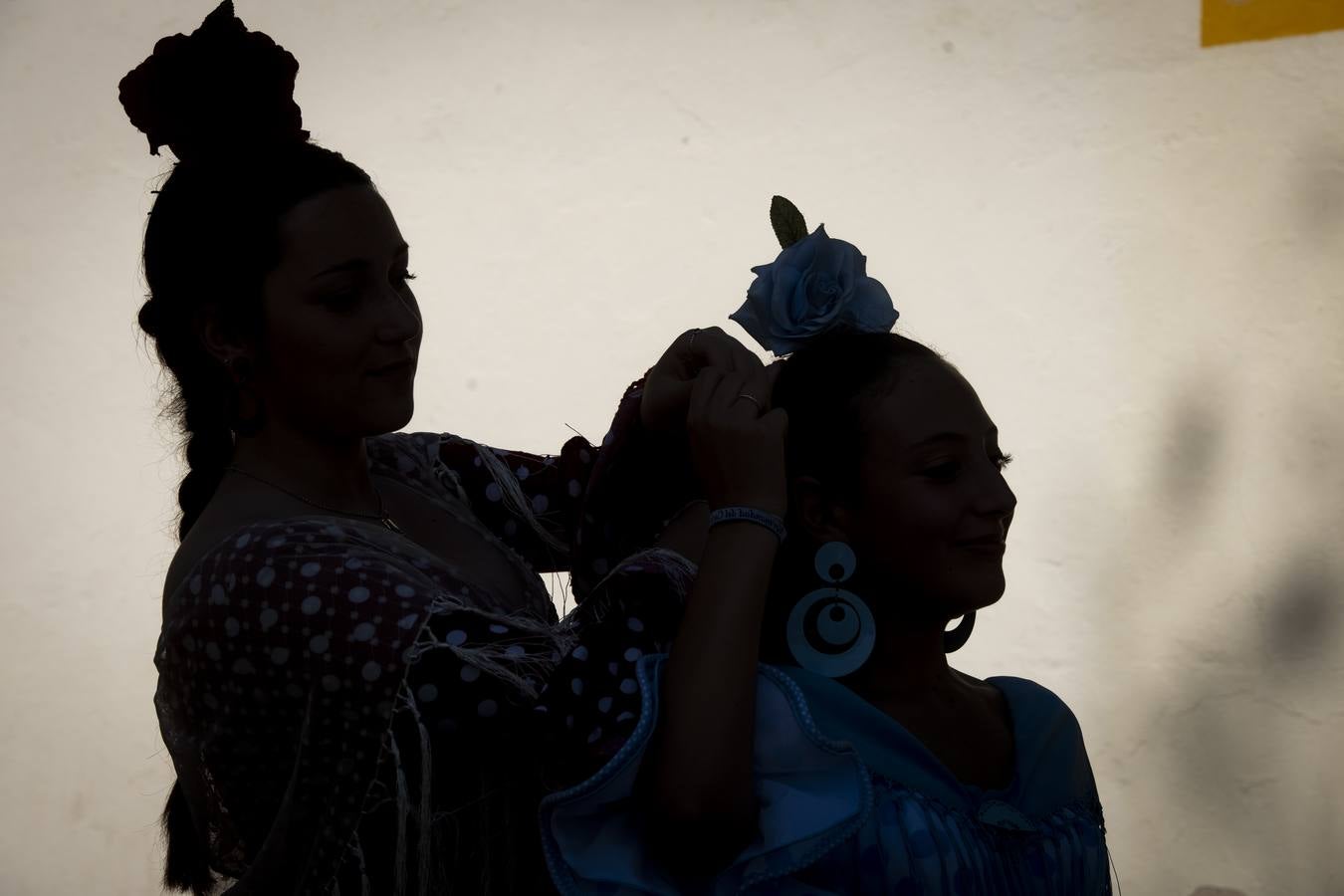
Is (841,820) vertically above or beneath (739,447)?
beneath

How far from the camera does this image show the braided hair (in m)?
1.77

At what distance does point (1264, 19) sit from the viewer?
2926 mm

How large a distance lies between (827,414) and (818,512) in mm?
118

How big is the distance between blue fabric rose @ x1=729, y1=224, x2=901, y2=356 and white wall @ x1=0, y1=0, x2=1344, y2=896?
1.45m

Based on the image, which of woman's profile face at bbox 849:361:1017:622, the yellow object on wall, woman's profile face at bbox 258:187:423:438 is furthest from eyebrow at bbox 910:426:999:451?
the yellow object on wall

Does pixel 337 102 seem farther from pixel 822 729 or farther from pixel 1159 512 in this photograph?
pixel 822 729

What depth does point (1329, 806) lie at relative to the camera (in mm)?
2934

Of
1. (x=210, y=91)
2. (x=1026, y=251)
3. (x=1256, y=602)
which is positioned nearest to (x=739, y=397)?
(x=210, y=91)

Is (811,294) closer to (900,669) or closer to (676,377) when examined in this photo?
(676,377)

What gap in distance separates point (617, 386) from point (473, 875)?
6.29ft

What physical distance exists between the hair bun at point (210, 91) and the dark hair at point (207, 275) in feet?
0.10

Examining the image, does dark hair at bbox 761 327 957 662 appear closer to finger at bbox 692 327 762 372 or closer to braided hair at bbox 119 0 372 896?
finger at bbox 692 327 762 372

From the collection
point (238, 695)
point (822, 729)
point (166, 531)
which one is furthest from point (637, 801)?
point (166, 531)

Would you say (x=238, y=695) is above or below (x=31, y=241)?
below
